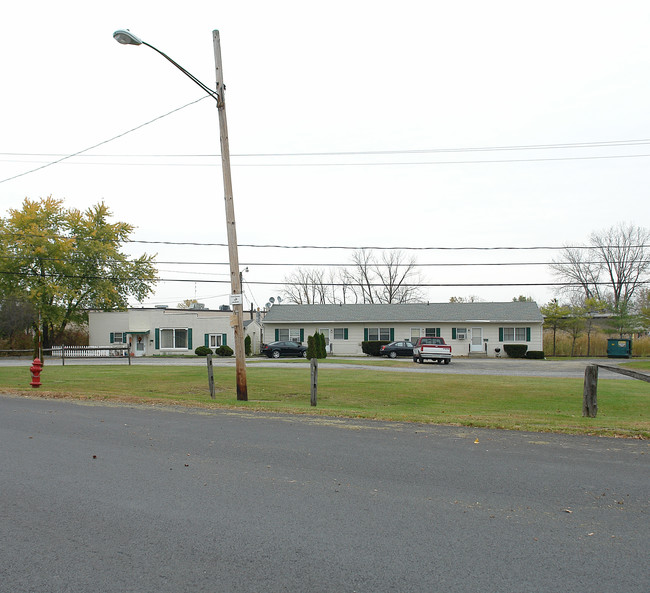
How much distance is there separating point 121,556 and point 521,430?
7.50m

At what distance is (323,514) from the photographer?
5.12 metres

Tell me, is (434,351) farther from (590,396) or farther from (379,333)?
(590,396)

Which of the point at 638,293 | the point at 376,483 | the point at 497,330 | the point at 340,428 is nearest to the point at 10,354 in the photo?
the point at 497,330

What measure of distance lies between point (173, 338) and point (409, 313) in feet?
69.1

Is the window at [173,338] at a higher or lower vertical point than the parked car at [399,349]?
higher

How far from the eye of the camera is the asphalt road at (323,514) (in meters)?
3.88

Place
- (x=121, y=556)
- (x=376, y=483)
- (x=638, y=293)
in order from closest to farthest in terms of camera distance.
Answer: (x=121, y=556) → (x=376, y=483) → (x=638, y=293)

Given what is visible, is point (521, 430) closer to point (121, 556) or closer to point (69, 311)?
point (121, 556)

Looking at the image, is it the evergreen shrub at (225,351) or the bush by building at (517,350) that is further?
the evergreen shrub at (225,351)

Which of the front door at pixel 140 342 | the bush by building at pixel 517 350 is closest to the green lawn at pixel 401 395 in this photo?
the front door at pixel 140 342

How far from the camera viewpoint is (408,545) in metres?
4.40

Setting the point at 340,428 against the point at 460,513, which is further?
the point at 340,428

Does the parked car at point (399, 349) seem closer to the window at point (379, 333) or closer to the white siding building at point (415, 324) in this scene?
the white siding building at point (415, 324)

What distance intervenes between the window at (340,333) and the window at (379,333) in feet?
6.61
